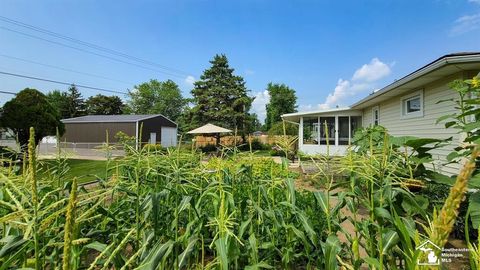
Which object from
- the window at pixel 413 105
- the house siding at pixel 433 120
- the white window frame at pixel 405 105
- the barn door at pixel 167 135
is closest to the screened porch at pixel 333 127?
the house siding at pixel 433 120

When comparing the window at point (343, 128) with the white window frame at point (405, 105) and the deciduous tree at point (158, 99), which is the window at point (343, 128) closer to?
the white window frame at point (405, 105)

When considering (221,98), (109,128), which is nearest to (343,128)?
(221,98)

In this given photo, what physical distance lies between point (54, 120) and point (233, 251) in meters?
16.8

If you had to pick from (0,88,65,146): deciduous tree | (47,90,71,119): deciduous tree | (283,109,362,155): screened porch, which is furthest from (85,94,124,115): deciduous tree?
(283,109,362,155): screened porch

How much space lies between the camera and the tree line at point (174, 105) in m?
14.4

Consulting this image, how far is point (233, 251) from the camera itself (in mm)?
1896

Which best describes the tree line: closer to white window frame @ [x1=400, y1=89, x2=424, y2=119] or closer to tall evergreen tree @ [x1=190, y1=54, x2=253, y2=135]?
tall evergreen tree @ [x1=190, y1=54, x2=253, y2=135]

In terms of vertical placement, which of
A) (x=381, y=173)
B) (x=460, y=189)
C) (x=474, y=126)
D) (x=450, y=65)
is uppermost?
(x=450, y=65)

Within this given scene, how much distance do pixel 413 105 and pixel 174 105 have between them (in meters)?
50.9

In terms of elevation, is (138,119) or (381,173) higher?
(138,119)

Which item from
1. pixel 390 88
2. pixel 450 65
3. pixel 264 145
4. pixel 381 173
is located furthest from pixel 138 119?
pixel 381 173

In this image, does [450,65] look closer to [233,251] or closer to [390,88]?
[390,88]

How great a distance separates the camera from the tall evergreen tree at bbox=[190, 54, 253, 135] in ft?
96.8

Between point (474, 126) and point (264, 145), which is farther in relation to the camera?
point (264, 145)
